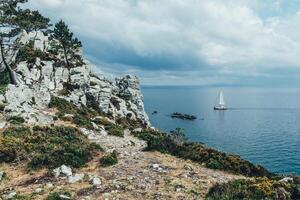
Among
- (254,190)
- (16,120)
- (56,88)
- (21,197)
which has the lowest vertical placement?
(21,197)

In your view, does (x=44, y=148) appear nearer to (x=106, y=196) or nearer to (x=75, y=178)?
(x=75, y=178)

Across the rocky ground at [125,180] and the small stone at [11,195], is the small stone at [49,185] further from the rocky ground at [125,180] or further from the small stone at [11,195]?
the small stone at [11,195]

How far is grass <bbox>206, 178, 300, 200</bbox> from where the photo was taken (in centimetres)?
1712

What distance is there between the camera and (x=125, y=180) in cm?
1955

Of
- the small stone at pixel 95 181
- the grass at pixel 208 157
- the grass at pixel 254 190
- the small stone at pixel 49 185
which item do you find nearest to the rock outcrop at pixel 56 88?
the grass at pixel 208 157

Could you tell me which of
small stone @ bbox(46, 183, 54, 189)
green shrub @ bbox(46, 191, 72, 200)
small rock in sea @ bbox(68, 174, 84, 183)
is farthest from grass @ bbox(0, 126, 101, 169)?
green shrub @ bbox(46, 191, 72, 200)

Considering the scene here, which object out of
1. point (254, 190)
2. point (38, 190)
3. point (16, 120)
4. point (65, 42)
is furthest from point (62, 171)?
point (65, 42)

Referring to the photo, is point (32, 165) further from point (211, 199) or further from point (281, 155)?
point (281, 155)

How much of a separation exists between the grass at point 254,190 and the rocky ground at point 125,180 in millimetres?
909

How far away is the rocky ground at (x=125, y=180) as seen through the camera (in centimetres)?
1791

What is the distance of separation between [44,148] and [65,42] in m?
44.5

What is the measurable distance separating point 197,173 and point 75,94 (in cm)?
3673

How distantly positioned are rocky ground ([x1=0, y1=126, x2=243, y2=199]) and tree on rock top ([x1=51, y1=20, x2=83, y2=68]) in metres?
44.0

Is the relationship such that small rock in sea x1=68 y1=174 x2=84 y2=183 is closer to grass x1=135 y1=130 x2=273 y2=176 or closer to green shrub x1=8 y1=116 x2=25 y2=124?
grass x1=135 y1=130 x2=273 y2=176
